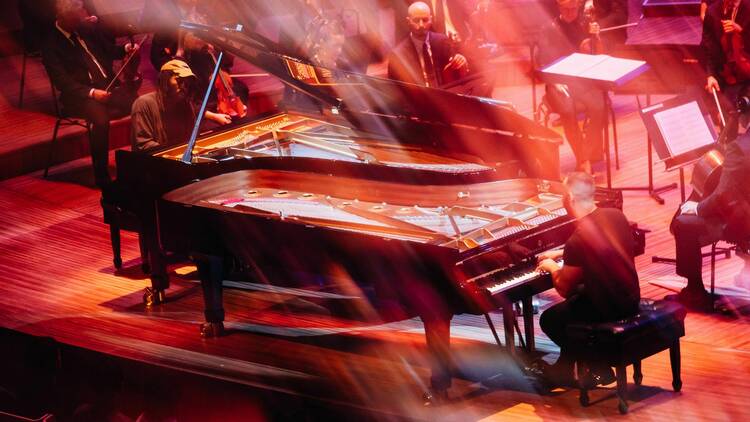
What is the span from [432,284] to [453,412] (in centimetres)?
64

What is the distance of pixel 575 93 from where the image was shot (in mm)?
8562

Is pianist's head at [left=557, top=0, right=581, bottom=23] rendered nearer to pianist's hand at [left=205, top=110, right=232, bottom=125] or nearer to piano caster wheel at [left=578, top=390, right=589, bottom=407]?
pianist's hand at [left=205, top=110, right=232, bottom=125]

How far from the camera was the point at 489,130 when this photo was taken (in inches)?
225

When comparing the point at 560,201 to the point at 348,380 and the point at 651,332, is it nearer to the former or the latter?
the point at 651,332

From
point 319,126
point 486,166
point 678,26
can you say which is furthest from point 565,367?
point 678,26

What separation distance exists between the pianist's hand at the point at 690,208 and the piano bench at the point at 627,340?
115 cm

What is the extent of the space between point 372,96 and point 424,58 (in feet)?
7.49

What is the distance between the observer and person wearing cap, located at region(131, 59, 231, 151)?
677cm

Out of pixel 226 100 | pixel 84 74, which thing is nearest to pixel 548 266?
pixel 226 100

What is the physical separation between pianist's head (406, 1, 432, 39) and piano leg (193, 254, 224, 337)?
2.98 metres

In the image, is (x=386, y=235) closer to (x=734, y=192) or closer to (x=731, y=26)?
(x=734, y=192)

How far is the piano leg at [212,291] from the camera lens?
5.86 m

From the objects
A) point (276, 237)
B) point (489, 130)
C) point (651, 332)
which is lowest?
point (651, 332)

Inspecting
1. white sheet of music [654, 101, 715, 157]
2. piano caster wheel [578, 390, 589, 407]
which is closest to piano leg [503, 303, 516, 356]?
piano caster wheel [578, 390, 589, 407]
